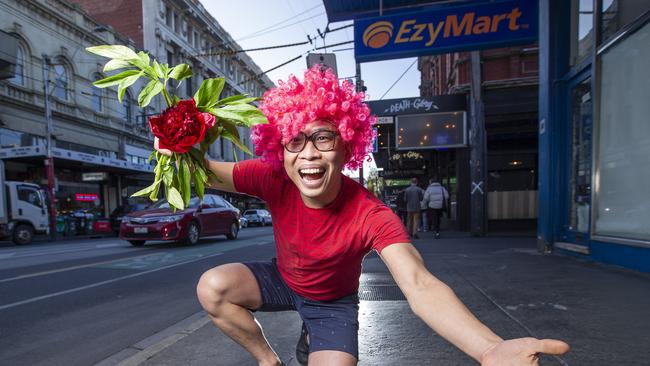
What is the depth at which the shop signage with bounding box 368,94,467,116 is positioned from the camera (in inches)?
444

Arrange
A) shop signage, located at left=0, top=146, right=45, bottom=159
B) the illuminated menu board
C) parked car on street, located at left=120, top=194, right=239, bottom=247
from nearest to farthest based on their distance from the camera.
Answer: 1. parked car on street, located at left=120, top=194, right=239, bottom=247
2. the illuminated menu board
3. shop signage, located at left=0, top=146, right=45, bottom=159

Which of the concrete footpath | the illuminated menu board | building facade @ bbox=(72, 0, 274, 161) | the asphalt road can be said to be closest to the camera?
the concrete footpath

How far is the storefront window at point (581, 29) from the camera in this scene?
18.6 ft

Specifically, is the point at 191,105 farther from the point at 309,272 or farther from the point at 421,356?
the point at 421,356

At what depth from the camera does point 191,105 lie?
1.75m

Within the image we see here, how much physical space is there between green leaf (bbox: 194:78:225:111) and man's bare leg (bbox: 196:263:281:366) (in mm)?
933

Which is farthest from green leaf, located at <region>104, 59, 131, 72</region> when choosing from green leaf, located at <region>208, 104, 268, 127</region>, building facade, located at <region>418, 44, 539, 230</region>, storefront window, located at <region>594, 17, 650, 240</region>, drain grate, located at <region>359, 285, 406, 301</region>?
building facade, located at <region>418, 44, 539, 230</region>

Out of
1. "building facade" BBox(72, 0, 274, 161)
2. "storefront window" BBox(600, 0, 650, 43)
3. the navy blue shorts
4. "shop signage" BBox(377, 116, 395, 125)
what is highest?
"building facade" BBox(72, 0, 274, 161)

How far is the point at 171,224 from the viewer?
8.99 meters

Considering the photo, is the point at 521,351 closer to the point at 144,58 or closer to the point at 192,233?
the point at 144,58

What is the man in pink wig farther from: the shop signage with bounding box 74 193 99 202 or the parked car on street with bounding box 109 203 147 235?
the shop signage with bounding box 74 193 99 202

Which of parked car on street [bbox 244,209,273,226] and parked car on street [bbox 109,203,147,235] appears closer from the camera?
parked car on street [bbox 109,203,147,235]

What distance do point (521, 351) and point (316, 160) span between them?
1123mm

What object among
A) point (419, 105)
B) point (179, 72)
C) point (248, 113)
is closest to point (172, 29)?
point (419, 105)
